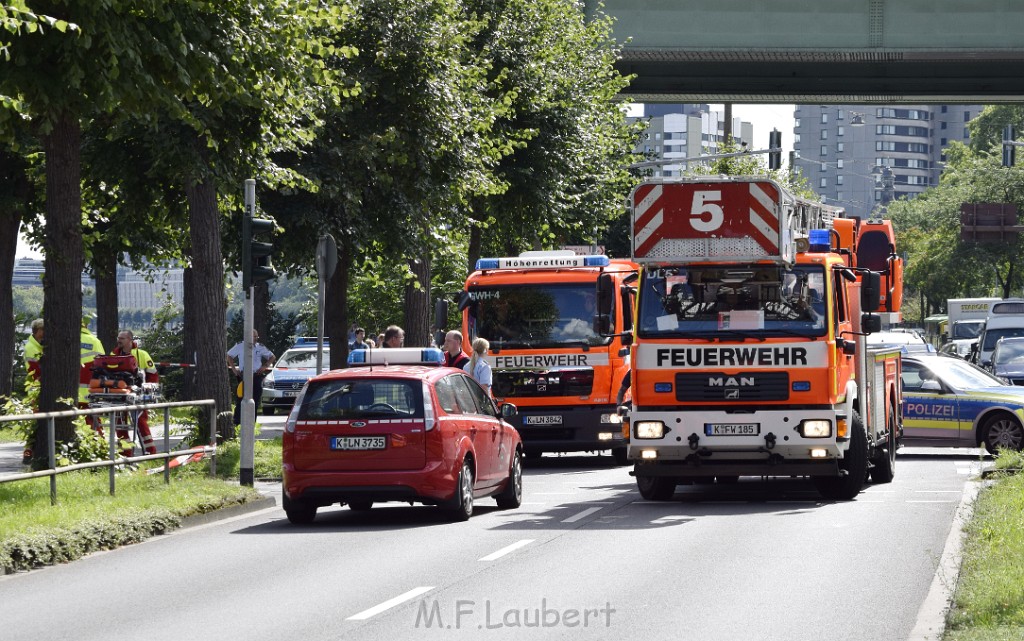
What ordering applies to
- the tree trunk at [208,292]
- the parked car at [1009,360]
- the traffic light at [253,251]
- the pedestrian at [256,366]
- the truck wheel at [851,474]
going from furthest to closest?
the parked car at [1009,360], the pedestrian at [256,366], the tree trunk at [208,292], the traffic light at [253,251], the truck wheel at [851,474]

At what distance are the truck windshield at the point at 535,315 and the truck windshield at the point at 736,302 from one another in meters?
6.78

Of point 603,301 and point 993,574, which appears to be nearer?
point 993,574

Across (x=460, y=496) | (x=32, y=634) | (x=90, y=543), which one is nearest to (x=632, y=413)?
(x=460, y=496)

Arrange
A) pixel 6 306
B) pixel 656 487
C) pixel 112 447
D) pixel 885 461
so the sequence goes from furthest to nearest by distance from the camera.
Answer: pixel 6 306 < pixel 885 461 < pixel 656 487 < pixel 112 447

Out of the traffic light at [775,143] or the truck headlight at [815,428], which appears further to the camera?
the traffic light at [775,143]

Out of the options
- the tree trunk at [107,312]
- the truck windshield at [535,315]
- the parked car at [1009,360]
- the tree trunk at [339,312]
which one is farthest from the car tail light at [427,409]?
the parked car at [1009,360]

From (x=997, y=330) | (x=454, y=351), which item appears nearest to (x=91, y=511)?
(x=454, y=351)

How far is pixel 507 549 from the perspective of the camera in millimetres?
13898

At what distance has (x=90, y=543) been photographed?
14125mm

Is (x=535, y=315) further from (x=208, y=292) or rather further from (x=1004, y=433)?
(x=1004, y=433)

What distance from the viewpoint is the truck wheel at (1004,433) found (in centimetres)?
2475

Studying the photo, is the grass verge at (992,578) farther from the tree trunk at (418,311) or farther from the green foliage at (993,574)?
the tree trunk at (418,311)

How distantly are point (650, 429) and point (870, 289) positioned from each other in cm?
259

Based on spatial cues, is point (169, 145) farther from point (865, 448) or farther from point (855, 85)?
point (855, 85)
